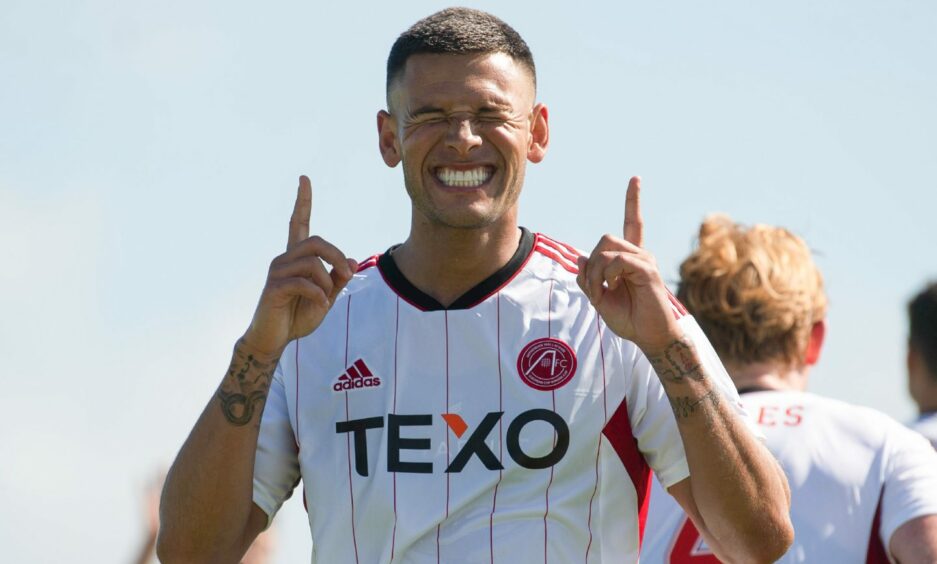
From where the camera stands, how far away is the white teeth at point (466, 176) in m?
5.52

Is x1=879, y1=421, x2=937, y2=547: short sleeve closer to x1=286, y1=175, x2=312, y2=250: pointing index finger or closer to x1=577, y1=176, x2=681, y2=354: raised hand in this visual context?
x1=577, y1=176, x2=681, y2=354: raised hand

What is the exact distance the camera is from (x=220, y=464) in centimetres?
540

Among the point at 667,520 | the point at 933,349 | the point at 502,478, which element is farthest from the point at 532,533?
the point at 933,349

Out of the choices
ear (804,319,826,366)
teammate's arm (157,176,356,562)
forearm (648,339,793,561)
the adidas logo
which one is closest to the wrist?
teammate's arm (157,176,356,562)

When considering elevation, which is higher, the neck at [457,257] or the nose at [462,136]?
the nose at [462,136]

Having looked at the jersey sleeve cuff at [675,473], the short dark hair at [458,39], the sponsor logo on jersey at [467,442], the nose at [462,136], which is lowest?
the jersey sleeve cuff at [675,473]

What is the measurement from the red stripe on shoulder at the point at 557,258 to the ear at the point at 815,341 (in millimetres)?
1518

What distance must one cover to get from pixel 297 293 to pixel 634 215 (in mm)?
1054

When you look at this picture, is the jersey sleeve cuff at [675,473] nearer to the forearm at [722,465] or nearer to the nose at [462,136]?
the forearm at [722,465]

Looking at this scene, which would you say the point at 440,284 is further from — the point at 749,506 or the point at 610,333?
the point at 749,506

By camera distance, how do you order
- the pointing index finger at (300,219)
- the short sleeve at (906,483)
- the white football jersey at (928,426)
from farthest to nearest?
1. the white football jersey at (928,426)
2. the short sleeve at (906,483)
3. the pointing index finger at (300,219)

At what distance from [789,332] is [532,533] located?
1814mm

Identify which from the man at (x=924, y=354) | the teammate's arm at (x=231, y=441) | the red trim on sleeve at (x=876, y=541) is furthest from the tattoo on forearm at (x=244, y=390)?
the man at (x=924, y=354)

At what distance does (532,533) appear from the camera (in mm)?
5336
